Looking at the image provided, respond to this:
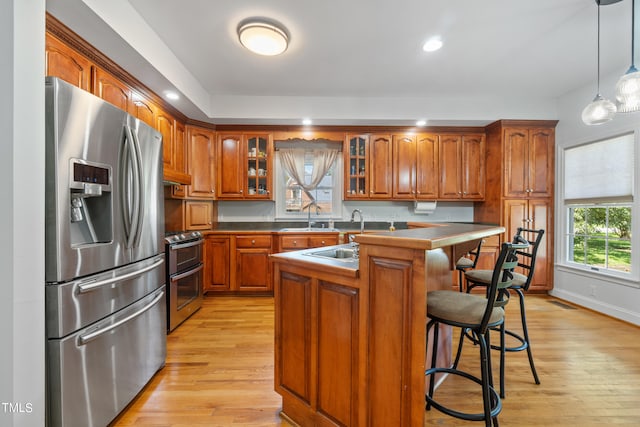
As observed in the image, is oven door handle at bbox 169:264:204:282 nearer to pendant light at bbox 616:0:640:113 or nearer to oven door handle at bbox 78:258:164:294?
oven door handle at bbox 78:258:164:294

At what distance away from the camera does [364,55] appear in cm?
279

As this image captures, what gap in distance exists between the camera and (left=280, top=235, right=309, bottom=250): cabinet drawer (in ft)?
12.8

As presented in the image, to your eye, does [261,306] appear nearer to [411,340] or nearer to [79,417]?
[79,417]

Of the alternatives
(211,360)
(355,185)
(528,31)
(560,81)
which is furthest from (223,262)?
(560,81)

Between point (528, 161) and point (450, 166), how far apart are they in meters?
1.01

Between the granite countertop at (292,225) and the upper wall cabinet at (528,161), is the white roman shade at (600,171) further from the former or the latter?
the granite countertop at (292,225)

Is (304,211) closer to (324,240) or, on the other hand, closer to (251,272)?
(324,240)

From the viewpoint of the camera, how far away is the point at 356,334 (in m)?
1.28

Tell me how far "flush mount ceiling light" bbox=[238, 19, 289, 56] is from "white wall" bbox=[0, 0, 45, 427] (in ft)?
4.50

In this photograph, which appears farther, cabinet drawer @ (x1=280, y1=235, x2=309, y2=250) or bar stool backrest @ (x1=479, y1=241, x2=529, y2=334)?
cabinet drawer @ (x1=280, y1=235, x2=309, y2=250)

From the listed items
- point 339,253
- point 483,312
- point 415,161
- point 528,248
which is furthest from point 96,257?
point 415,161

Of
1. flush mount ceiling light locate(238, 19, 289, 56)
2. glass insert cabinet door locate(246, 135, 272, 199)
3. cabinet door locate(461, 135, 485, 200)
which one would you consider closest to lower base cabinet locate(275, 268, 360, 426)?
flush mount ceiling light locate(238, 19, 289, 56)

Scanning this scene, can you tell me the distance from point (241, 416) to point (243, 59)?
3.08 metres

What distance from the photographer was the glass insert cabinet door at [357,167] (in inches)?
166
